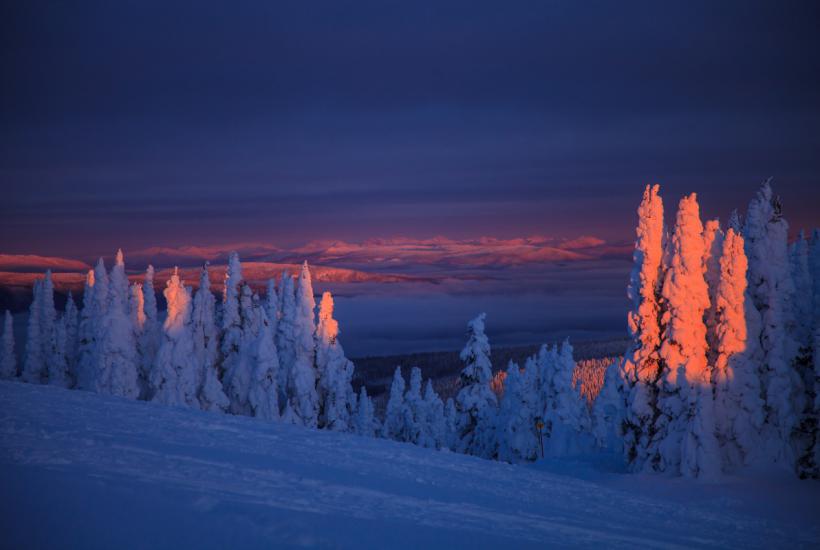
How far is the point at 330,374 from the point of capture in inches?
2143

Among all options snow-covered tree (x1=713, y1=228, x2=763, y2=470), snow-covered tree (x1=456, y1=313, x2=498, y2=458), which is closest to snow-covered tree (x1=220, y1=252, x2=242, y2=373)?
snow-covered tree (x1=456, y1=313, x2=498, y2=458)

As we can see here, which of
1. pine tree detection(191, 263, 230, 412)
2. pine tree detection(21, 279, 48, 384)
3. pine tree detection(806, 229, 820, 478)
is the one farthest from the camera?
pine tree detection(21, 279, 48, 384)

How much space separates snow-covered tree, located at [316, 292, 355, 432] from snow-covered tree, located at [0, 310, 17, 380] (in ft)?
89.4

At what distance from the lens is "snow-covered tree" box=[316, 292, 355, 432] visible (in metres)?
54.0

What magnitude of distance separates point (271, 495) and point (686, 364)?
74.6 feet

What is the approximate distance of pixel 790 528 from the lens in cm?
1834

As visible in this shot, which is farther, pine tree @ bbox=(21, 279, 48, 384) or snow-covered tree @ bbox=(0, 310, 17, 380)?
snow-covered tree @ bbox=(0, 310, 17, 380)

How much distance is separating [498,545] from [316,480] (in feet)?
15.1

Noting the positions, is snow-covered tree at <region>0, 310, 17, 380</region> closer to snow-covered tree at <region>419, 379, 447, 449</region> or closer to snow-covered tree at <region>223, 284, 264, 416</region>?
snow-covered tree at <region>223, 284, 264, 416</region>

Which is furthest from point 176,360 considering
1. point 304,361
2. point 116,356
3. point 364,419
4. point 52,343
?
point 364,419

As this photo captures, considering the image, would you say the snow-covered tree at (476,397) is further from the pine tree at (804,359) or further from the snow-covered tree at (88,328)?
the snow-covered tree at (88,328)

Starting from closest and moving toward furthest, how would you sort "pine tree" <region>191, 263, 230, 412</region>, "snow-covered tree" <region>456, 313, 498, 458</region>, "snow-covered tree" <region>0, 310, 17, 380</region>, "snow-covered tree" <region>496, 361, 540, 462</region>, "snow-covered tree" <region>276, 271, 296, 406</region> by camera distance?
"pine tree" <region>191, 263, 230, 412</region>
"snow-covered tree" <region>456, 313, 498, 458</region>
"snow-covered tree" <region>276, 271, 296, 406</region>
"snow-covered tree" <region>496, 361, 540, 462</region>
"snow-covered tree" <region>0, 310, 17, 380</region>

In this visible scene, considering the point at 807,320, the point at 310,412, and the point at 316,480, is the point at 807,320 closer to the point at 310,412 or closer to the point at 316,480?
the point at 316,480

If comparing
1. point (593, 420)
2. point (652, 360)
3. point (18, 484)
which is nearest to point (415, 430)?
point (593, 420)
